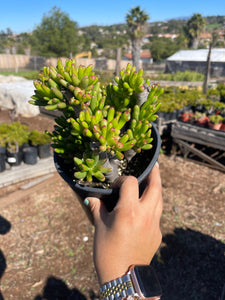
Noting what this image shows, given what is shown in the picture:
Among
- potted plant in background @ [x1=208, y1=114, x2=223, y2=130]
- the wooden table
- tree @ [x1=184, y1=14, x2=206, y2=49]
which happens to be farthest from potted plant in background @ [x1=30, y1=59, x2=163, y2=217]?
tree @ [x1=184, y1=14, x2=206, y2=49]

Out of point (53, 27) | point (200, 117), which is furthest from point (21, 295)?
point (53, 27)

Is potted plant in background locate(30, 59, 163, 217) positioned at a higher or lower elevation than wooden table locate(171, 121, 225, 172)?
higher

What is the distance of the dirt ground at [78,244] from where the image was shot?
3.23 m

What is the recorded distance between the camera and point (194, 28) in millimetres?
60281

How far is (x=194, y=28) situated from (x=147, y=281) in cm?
7190

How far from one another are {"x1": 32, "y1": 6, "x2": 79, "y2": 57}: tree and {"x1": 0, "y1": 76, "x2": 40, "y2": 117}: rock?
38160 millimetres

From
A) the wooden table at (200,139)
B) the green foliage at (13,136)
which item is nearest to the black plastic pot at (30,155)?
the green foliage at (13,136)

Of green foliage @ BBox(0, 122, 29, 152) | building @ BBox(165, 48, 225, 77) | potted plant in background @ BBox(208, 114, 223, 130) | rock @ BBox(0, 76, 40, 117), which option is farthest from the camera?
building @ BBox(165, 48, 225, 77)

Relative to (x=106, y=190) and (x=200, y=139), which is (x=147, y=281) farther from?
(x=200, y=139)

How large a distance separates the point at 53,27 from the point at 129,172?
57.6 metres

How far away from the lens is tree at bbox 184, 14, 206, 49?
190 ft

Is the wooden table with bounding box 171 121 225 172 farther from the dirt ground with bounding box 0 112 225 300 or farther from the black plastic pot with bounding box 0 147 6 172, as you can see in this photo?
the black plastic pot with bounding box 0 147 6 172

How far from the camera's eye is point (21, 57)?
124ft

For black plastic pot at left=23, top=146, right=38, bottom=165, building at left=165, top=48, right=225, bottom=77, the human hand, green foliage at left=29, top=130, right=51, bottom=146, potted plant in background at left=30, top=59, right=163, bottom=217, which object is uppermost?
building at left=165, top=48, right=225, bottom=77
